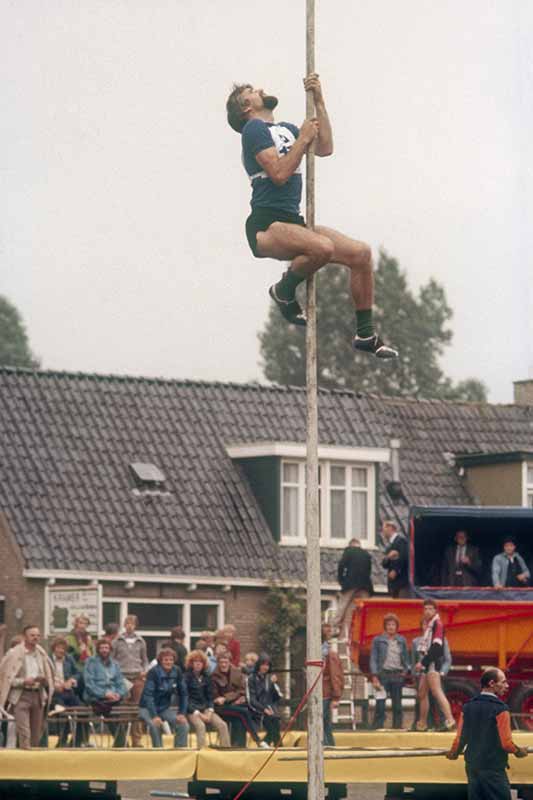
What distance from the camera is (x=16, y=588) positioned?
4028 cm

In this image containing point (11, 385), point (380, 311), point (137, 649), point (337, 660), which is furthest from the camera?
point (380, 311)

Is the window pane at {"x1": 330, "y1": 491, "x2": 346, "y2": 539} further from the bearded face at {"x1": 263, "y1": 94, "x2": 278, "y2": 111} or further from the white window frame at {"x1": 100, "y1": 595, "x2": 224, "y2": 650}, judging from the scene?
the bearded face at {"x1": 263, "y1": 94, "x2": 278, "y2": 111}

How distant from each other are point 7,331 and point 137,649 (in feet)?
217

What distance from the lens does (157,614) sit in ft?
137

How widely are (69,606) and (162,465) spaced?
7.04m

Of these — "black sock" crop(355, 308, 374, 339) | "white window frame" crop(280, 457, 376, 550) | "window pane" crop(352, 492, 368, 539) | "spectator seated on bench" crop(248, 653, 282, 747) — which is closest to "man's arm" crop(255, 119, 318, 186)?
"black sock" crop(355, 308, 374, 339)

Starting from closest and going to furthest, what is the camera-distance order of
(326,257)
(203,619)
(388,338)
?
1. (326,257)
2. (203,619)
3. (388,338)

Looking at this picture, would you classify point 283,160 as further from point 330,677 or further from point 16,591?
point 16,591

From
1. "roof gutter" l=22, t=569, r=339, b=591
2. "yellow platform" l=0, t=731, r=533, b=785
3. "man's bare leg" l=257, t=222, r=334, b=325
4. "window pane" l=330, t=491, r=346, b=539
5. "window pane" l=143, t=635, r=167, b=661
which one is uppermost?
"window pane" l=330, t=491, r=346, b=539

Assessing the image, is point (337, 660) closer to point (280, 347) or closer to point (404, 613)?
point (404, 613)

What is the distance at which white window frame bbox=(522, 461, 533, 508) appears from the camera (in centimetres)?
4759

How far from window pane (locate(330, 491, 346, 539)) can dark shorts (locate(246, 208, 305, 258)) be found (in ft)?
98.9

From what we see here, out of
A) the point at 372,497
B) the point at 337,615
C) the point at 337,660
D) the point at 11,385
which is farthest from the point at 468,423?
the point at 337,660

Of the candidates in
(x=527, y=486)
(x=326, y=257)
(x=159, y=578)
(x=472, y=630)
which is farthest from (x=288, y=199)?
(x=527, y=486)
